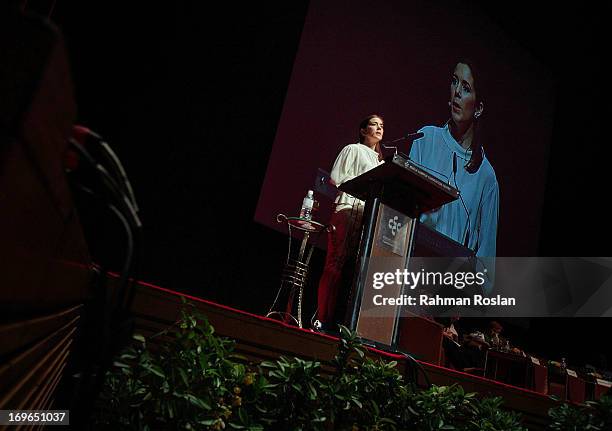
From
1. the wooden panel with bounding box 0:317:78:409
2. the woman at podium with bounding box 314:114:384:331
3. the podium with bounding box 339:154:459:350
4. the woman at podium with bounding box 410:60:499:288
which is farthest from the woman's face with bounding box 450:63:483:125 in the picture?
the wooden panel with bounding box 0:317:78:409

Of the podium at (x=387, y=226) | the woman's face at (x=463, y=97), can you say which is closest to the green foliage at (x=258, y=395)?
the podium at (x=387, y=226)

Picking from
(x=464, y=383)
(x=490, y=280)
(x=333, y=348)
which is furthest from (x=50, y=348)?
(x=490, y=280)

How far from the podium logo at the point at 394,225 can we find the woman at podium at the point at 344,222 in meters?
0.23

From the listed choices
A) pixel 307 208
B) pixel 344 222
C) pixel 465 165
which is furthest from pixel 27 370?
pixel 465 165

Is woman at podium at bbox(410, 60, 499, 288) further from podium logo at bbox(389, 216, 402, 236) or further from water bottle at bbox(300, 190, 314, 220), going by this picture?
podium logo at bbox(389, 216, 402, 236)

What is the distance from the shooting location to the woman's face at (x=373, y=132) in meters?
3.71

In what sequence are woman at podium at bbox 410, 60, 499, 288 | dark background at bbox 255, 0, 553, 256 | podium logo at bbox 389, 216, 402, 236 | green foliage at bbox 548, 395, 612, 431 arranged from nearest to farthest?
green foliage at bbox 548, 395, 612, 431
podium logo at bbox 389, 216, 402, 236
dark background at bbox 255, 0, 553, 256
woman at podium at bbox 410, 60, 499, 288

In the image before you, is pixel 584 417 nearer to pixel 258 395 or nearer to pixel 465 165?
pixel 258 395

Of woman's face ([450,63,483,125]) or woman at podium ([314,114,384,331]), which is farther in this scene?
woman's face ([450,63,483,125])

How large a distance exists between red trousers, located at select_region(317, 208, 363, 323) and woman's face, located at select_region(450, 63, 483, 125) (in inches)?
91.7

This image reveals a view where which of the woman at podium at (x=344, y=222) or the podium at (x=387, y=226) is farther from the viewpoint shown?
the woman at podium at (x=344, y=222)

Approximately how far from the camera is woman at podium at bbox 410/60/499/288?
14.5ft

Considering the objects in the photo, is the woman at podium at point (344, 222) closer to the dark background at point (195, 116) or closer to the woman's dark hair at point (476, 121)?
the dark background at point (195, 116)

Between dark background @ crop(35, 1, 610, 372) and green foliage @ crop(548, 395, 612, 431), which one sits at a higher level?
dark background @ crop(35, 1, 610, 372)
